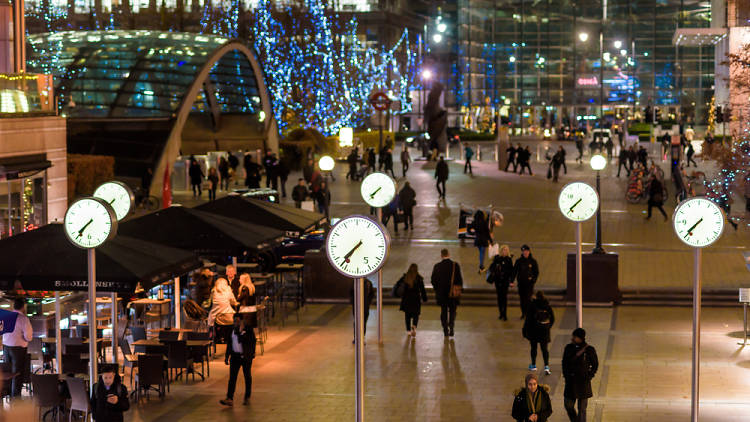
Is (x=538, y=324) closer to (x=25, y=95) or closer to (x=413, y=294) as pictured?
(x=413, y=294)

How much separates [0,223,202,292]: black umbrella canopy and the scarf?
16.5ft

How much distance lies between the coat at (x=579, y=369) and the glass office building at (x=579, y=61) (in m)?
80.5

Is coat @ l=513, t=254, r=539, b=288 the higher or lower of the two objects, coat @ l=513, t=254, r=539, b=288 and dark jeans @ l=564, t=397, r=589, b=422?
the higher

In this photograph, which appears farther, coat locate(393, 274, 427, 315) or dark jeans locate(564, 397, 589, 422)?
coat locate(393, 274, 427, 315)

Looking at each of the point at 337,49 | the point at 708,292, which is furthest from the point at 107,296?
the point at 337,49

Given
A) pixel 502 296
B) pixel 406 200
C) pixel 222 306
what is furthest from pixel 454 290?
pixel 406 200

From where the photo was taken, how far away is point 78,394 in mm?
13570

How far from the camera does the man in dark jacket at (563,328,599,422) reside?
13594mm

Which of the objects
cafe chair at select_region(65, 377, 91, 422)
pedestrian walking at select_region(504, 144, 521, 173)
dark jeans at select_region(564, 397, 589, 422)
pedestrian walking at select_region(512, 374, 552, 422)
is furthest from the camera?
pedestrian walking at select_region(504, 144, 521, 173)

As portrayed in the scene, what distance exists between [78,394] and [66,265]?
1700 millimetres

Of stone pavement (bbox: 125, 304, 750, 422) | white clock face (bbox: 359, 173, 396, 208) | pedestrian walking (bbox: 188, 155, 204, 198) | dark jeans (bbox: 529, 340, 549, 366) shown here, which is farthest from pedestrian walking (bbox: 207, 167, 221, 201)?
dark jeans (bbox: 529, 340, 549, 366)

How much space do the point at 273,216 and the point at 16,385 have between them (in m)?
8.32

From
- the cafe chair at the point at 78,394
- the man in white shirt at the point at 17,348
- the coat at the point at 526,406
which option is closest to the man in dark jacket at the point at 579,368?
the coat at the point at 526,406

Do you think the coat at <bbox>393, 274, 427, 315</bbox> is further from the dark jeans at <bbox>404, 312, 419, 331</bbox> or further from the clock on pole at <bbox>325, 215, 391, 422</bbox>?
the clock on pole at <bbox>325, 215, 391, 422</bbox>
